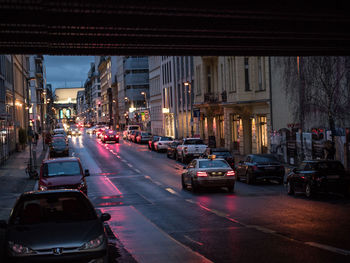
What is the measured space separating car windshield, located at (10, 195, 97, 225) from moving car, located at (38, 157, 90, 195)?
30.8 ft

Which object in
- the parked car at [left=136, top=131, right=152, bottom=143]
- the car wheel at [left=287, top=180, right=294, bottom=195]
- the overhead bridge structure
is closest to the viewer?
the overhead bridge structure

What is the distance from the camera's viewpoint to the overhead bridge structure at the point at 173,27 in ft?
45.5

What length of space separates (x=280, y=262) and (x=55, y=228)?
169 inches

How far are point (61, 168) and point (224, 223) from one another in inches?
317

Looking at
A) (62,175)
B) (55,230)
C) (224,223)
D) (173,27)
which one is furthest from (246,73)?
(55,230)

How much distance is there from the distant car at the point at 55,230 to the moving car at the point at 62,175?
9.37 meters

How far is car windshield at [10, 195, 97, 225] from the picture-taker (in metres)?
9.91

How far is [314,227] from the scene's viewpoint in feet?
48.4

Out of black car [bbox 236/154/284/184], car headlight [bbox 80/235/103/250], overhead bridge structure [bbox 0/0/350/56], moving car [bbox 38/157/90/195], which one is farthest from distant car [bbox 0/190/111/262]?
black car [bbox 236/154/284/184]

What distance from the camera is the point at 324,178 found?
2094 cm

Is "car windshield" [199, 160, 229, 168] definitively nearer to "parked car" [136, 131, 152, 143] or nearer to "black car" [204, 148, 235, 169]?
"black car" [204, 148, 235, 169]

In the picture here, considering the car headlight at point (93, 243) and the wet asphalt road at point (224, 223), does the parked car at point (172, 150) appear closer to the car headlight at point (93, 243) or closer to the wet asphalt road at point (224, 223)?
the wet asphalt road at point (224, 223)

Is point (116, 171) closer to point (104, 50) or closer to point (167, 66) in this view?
point (104, 50)

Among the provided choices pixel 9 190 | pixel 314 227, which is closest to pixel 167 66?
pixel 9 190
